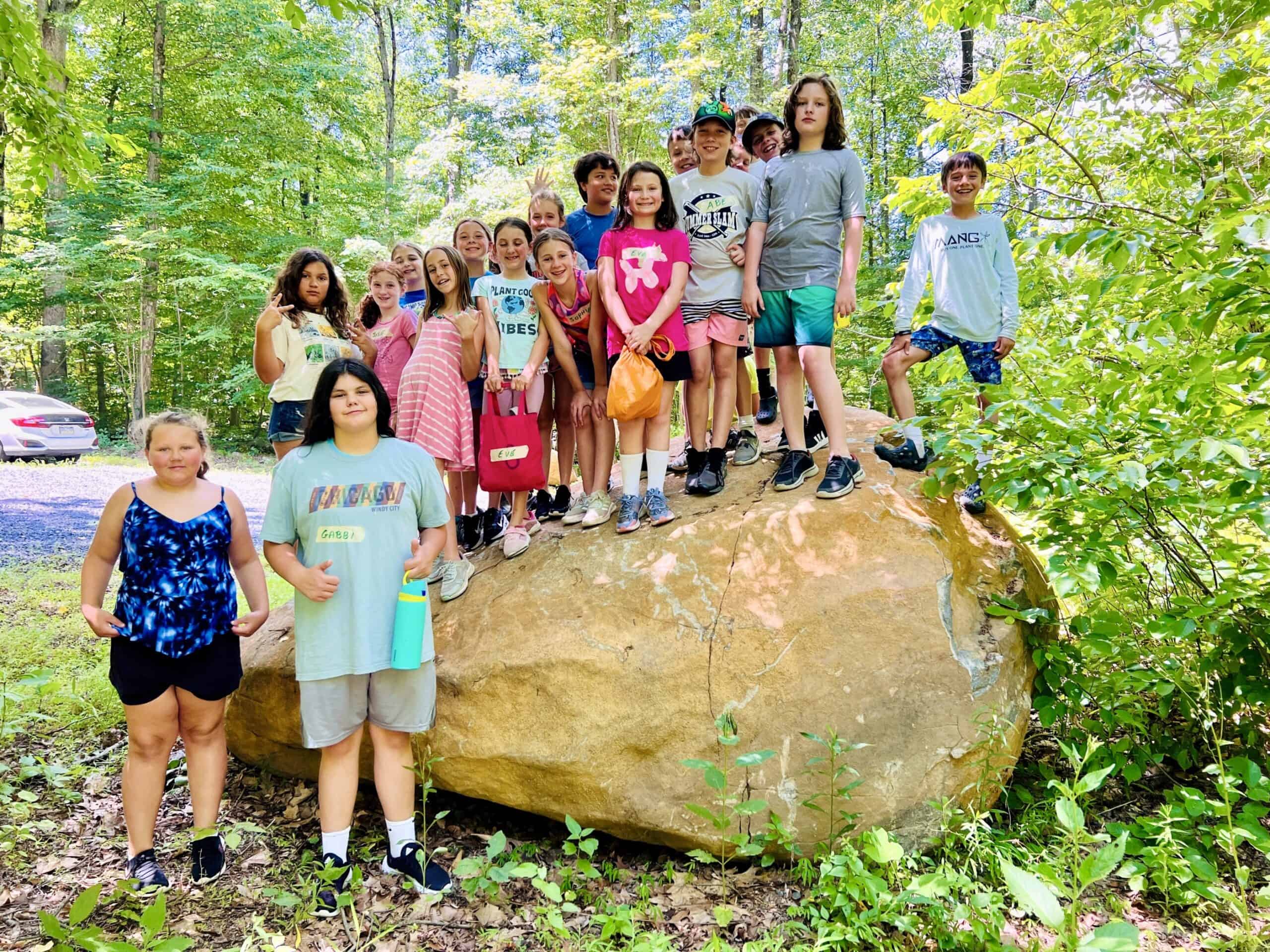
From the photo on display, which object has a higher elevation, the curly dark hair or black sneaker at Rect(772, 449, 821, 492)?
the curly dark hair

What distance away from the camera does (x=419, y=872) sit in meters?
2.91

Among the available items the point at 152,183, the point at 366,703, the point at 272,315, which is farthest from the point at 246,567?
the point at 152,183

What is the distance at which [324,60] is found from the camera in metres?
17.4

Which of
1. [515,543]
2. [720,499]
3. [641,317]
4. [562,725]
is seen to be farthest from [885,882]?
[641,317]

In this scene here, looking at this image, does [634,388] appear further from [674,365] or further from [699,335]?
[699,335]

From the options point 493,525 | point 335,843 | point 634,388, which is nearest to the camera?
point 335,843

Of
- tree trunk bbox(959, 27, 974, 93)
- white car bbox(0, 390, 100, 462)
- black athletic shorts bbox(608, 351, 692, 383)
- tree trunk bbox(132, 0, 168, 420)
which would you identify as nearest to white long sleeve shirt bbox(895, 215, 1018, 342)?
black athletic shorts bbox(608, 351, 692, 383)

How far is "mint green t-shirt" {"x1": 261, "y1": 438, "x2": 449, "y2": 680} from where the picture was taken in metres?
2.78

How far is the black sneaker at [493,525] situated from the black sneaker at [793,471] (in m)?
1.68

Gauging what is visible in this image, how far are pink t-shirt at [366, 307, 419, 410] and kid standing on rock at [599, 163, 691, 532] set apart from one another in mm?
1374

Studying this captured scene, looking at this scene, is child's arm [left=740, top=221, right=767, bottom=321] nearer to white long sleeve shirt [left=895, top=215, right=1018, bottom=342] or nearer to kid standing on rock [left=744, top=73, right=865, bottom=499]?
kid standing on rock [left=744, top=73, right=865, bottom=499]

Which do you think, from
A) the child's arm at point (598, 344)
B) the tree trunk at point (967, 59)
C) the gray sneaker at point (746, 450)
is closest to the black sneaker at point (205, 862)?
the child's arm at point (598, 344)

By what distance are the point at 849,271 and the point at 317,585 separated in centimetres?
293

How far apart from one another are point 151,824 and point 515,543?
2.00 metres
